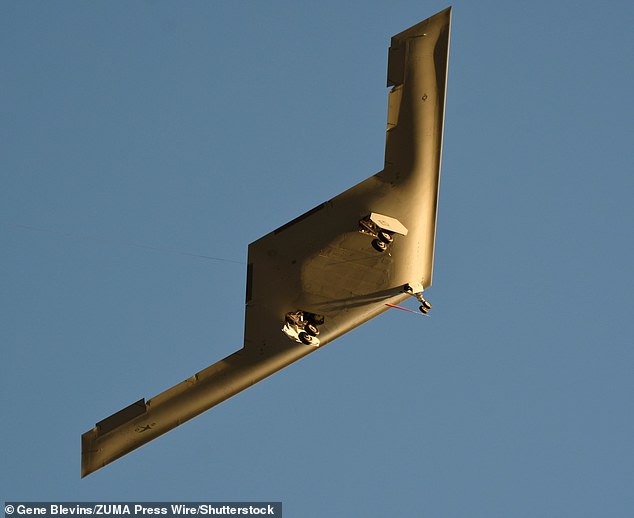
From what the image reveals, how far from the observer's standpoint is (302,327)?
4469cm

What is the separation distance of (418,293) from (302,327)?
5.10m

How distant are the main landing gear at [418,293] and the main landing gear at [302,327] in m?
4.04

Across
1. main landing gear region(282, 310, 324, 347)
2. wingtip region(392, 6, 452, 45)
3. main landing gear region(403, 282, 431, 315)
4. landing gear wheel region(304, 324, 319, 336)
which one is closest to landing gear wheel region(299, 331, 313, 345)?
main landing gear region(282, 310, 324, 347)

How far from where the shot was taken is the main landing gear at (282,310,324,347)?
44344mm

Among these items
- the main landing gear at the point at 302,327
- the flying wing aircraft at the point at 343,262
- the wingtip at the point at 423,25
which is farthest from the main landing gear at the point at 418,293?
the wingtip at the point at 423,25

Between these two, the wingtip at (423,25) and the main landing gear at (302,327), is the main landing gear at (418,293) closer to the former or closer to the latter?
the main landing gear at (302,327)

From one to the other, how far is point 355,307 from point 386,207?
6310 mm

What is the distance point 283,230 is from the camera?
4119cm

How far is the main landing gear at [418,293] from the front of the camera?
43969mm

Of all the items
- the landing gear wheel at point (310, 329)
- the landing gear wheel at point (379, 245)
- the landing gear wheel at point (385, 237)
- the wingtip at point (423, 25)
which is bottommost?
the landing gear wheel at point (310, 329)

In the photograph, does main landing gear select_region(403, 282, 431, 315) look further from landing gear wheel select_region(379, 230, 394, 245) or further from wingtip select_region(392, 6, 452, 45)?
wingtip select_region(392, 6, 452, 45)

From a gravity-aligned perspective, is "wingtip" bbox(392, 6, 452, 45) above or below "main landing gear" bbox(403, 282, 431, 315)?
above

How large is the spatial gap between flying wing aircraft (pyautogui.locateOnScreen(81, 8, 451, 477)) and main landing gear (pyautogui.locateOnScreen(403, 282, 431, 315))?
4 centimetres

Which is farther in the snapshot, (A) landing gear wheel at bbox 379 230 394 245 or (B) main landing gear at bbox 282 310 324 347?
(B) main landing gear at bbox 282 310 324 347
